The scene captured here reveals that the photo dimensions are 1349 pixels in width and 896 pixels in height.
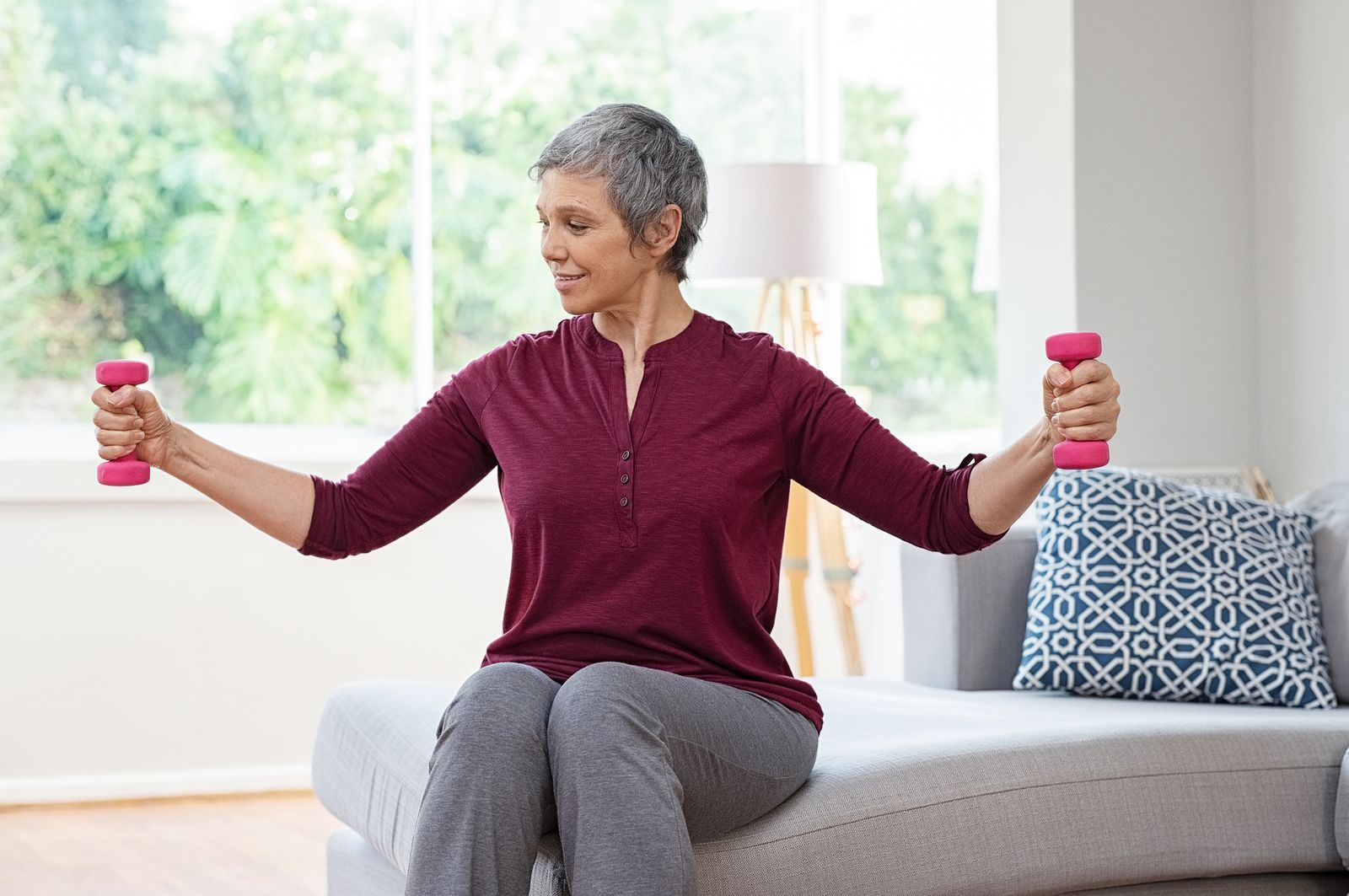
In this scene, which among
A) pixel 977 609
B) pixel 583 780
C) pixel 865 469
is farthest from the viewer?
pixel 977 609

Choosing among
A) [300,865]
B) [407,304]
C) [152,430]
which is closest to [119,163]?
[407,304]

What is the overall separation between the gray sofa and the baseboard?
1685mm

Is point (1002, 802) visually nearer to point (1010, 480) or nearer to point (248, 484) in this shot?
point (1010, 480)

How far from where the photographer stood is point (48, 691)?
3814 millimetres

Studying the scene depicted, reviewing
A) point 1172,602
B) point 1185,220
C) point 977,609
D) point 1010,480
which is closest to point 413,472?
point 1010,480

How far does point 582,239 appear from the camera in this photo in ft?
6.22

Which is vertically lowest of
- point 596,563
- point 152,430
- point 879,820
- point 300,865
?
point 300,865

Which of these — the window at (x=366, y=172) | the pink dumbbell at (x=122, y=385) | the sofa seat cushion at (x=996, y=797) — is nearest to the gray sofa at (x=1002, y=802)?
the sofa seat cushion at (x=996, y=797)

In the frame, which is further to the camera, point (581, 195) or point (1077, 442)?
point (581, 195)

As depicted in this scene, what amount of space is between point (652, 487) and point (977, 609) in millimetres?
1071

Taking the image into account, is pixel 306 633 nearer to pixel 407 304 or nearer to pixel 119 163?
pixel 407 304

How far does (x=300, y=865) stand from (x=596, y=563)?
1710mm

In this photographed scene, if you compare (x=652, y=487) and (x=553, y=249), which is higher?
(x=553, y=249)

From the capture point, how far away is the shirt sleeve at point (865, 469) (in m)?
1.87
